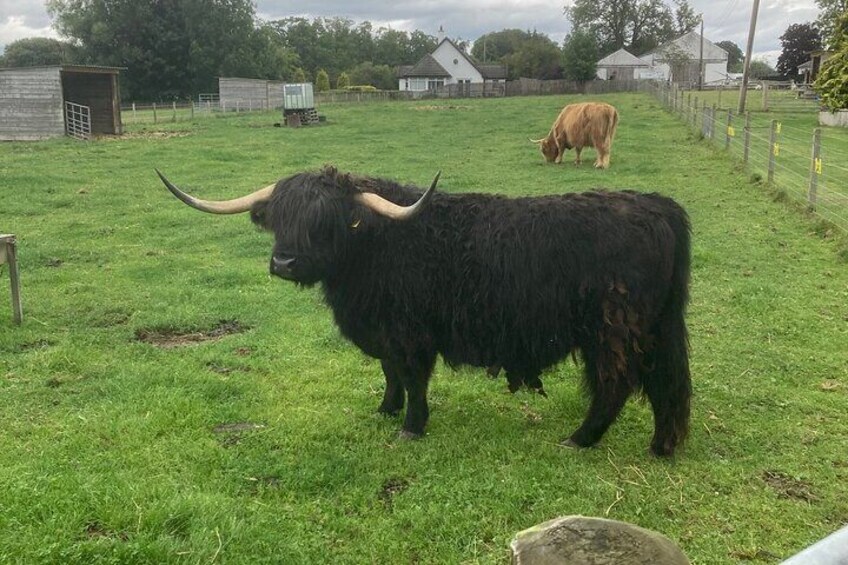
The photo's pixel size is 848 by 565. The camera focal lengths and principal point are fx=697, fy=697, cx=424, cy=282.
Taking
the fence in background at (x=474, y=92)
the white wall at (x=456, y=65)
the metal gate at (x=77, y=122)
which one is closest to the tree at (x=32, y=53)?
the fence in background at (x=474, y=92)

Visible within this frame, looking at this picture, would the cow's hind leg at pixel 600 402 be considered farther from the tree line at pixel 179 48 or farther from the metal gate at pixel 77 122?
the tree line at pixel 179 48

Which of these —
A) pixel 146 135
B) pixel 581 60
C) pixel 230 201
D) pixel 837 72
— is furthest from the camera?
pixel 581 60

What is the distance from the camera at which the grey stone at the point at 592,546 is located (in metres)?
1.84

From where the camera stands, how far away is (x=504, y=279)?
171 inches

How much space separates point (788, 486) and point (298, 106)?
3108 cm

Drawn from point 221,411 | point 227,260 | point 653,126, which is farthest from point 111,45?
point 221,411

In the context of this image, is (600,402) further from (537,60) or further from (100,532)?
(537,60)

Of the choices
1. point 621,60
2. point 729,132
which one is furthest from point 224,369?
point 621,60

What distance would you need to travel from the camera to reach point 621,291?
4.14 metres

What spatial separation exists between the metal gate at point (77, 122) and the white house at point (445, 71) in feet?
187

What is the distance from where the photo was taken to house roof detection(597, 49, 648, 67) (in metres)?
81.2

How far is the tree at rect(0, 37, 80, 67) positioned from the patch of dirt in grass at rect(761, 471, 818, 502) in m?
81.3

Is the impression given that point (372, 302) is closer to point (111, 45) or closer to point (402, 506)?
point (402, 506)

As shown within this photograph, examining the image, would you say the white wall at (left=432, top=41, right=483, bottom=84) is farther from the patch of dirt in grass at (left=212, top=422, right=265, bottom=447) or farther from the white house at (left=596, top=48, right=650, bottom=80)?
the patch of dirt in grass at (left=212, top=422, right=265, bottom=447)
